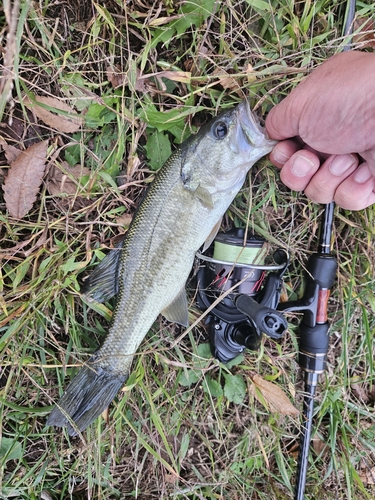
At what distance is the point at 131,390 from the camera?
2.36 m

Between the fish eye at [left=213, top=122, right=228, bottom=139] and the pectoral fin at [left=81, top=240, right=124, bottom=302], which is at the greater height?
the fish eye at [left=213, top=122, right=228, bottom=139]

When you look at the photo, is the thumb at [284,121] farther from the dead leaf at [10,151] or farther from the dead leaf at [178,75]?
the dead leaf at [10,151]

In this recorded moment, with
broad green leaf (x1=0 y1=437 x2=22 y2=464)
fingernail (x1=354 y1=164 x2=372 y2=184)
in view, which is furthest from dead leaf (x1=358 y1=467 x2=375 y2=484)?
broad green leaf (x1=0 y1=437 x2=22 y2=464)

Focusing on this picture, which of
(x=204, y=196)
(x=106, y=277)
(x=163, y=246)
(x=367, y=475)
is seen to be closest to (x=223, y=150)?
(x=204, y=196)

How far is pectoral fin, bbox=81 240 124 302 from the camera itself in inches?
84.8

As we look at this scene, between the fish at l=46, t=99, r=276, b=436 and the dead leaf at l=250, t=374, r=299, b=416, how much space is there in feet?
2.21

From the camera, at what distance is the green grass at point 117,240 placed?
2170 mm

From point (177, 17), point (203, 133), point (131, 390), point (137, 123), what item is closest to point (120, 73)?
point (137, 123)

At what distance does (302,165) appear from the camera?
2.03 m

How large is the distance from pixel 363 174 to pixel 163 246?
3.60 ft

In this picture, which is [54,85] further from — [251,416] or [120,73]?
[251,416]

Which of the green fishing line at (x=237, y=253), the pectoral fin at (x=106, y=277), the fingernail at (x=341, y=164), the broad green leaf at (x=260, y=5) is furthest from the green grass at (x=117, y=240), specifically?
the fingernail at (x=341, y=164)

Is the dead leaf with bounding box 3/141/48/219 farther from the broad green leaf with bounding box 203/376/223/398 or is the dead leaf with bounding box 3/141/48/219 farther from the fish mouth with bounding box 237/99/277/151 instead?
the broad green leaf with bounding box 203/376/223/398

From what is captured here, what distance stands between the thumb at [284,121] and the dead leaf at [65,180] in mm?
1056
